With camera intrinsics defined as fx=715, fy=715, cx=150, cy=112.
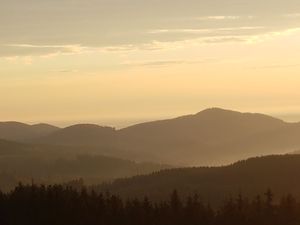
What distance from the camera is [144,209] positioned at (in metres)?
125

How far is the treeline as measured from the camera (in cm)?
11819

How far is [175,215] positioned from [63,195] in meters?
30.8

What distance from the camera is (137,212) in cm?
12388

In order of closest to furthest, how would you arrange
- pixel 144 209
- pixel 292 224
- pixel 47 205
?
1. pixel 292 224
2. pixel 144 209
3. pixel 47 205

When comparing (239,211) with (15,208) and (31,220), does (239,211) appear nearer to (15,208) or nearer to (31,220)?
(31,220)

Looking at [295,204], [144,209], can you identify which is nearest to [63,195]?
[144,209]

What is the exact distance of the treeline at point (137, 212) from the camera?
11819cm

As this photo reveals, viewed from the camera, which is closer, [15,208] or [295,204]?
[295,204]

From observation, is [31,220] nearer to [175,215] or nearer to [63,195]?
[63,195]

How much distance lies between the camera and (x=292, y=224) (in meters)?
116

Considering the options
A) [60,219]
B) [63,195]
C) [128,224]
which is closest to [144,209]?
[128,224]

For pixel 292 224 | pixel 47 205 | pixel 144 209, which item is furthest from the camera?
pixel 47 205

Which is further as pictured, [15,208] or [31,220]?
[15,208]

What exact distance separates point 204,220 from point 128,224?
1306 centimetres
